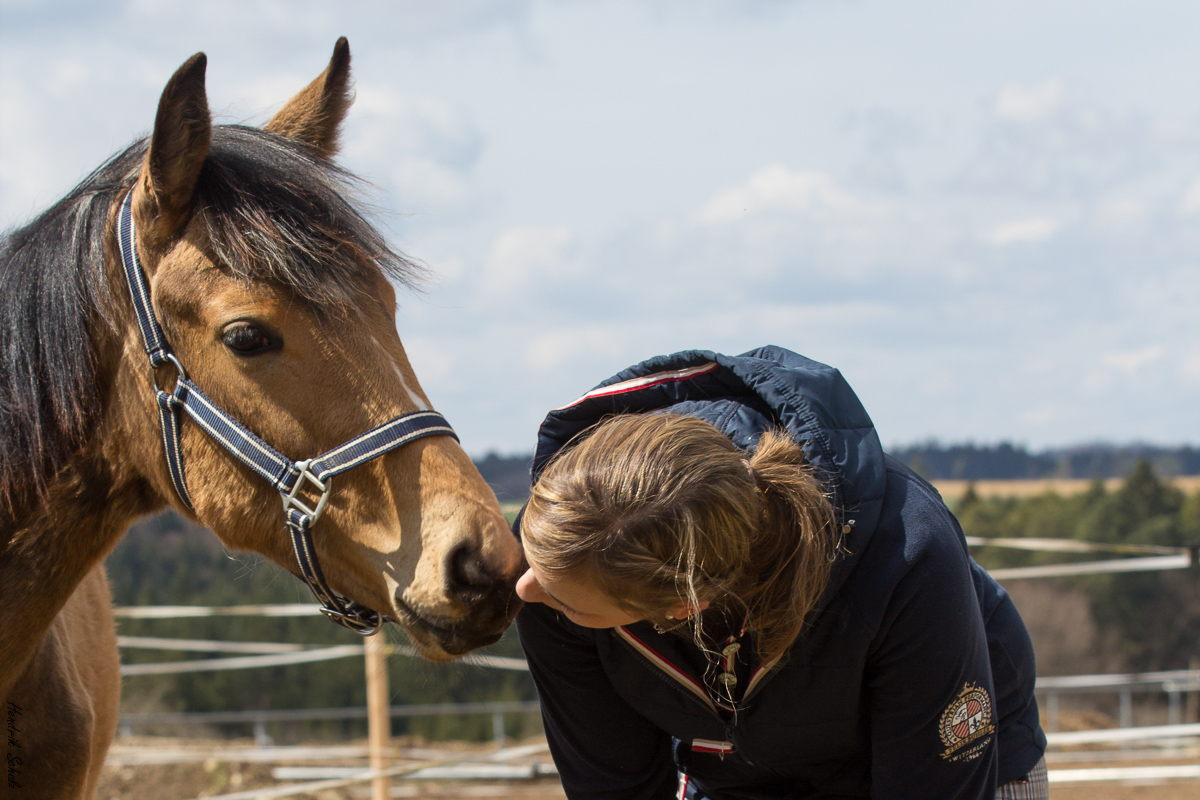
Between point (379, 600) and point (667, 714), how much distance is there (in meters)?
0.60

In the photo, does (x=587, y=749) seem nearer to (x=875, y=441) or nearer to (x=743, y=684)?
(x=743, y=684)

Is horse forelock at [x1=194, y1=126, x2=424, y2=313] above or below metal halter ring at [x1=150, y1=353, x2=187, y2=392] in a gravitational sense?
above

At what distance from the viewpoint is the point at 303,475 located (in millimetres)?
1674

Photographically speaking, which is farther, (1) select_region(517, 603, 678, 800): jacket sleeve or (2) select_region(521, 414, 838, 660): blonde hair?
(1) select_region(517, 603, 678, 800): jacket sleeve

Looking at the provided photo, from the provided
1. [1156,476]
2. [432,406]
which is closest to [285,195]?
[432,406]

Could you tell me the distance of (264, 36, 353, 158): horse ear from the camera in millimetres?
2111

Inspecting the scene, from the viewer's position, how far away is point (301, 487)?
1.69m

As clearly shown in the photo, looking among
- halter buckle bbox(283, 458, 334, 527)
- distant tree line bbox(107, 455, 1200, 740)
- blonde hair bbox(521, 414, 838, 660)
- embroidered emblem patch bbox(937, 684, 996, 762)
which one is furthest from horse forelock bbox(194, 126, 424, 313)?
distant tree line bbox(107, 455, 1200, 740)

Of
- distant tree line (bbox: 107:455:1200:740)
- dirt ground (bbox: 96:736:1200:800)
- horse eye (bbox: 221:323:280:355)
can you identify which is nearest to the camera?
horse eye (bbox: 221:323:280:355)

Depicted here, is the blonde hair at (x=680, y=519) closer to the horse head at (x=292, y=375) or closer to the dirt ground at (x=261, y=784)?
the horse head at (x=292, y=375)

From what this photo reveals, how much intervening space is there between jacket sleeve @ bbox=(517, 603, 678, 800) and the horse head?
0.29 m

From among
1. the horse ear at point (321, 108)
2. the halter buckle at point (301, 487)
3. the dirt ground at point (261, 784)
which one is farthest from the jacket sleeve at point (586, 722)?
the dirt ground at point (261, 784)

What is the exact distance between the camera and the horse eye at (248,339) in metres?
1.70

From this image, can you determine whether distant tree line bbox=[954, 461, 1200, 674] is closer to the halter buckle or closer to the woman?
the woman
